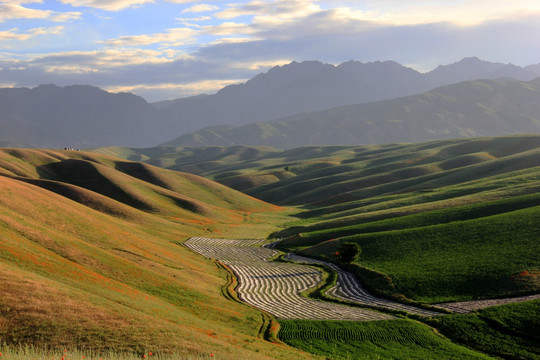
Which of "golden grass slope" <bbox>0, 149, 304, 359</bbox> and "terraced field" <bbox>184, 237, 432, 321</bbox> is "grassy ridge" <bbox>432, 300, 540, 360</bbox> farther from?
"golden grass slope" <bbox>0, 149, 304, 359</bbox>

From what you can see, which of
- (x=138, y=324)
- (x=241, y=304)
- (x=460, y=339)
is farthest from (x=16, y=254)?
(x=460, y=339)

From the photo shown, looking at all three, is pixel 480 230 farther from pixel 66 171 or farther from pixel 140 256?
pixel 66 171

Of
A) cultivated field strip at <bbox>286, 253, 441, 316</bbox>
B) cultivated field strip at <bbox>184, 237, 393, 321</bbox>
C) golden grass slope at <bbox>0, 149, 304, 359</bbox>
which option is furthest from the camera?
cultivated field strip at <bbox>286, 253, 441, 316</bbox>

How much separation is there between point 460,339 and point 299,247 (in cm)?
5806

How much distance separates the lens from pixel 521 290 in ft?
171

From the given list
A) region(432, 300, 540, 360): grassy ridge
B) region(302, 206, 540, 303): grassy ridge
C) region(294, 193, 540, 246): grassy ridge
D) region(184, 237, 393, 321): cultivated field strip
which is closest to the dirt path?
region(302, 206, 540, 303): grassy ridge

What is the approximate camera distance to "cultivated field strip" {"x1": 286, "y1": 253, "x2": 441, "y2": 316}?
174 feet

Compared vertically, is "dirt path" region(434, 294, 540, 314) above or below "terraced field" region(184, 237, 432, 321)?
above

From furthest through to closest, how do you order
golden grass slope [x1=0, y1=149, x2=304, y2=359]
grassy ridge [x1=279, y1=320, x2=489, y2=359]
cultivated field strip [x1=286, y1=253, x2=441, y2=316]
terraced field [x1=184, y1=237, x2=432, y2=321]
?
cultivated field strip [x1=286, y1=253, x2=441, y2=316], terraced field [x1=184, y1=237, x2=432, y2=321], grassy ridge [x1=279, y1=320, x2=489, y2=359], golden grass slope [x1=0, y1=149, x2=304, y2=359]

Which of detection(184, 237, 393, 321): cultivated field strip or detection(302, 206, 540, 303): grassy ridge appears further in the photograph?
detection(302, 206, 540, 303): grassy ridge

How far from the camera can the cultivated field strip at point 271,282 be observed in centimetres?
5172

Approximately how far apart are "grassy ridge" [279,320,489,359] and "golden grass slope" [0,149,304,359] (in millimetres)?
3566

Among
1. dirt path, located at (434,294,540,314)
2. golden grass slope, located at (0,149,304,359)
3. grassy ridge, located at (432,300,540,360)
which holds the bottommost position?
dirt path, located at (434,294,540,314)

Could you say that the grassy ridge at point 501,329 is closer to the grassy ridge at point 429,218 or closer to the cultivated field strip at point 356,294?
the cultivated field strip at point 356,294
